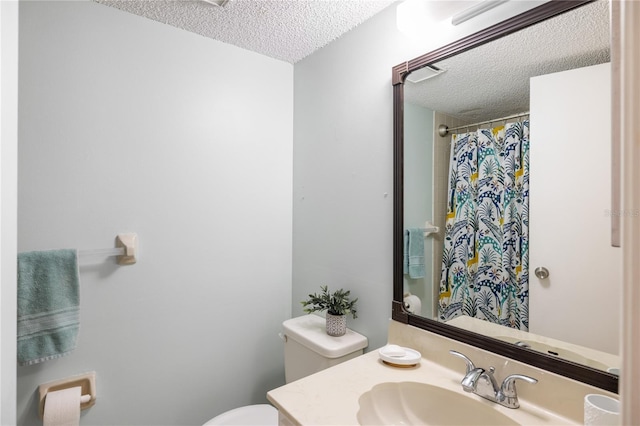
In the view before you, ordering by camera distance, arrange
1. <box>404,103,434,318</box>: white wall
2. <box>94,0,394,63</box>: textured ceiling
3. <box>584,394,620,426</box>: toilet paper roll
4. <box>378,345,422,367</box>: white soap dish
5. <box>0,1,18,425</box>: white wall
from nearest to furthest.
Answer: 1. <box>584,394,620,426</box>: toilet paper roll
2. <box>0,1,18,425</box>: white wall
3. <box>378,345,422,367</box>: white soap dish
4. <box>404,103,434,318</box>: white wall
5. <box>94,0,394,63</box>: textured ceiling

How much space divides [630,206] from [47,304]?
5.21 ft

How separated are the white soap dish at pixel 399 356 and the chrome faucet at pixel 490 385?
0.16 m

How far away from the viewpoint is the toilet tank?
4.30 ft

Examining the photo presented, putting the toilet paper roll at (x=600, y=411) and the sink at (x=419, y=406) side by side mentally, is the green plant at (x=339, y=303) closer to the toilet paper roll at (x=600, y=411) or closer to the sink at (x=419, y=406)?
the sink at (x=419, y=406)

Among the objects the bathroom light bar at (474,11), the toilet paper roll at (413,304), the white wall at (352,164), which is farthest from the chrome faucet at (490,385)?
the bathroom light bar at (474,11)

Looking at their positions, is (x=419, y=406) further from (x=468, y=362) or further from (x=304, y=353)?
(x=304, y=353)

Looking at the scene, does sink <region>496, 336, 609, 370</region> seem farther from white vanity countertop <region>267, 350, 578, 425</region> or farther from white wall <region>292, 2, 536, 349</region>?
white wall <region>292, 2, 536, 349</region>

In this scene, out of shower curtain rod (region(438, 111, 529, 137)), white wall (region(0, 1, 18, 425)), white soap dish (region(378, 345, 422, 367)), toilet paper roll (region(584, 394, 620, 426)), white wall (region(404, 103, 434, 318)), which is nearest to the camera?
toilet paper roll (region(584, 394, 620, 426))

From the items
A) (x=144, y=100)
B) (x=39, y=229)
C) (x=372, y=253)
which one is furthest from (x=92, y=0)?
(x=372, y=253)

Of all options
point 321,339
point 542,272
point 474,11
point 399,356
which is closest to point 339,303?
point 321,339

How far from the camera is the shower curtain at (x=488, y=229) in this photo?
94cm

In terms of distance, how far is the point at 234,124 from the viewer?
1620mm

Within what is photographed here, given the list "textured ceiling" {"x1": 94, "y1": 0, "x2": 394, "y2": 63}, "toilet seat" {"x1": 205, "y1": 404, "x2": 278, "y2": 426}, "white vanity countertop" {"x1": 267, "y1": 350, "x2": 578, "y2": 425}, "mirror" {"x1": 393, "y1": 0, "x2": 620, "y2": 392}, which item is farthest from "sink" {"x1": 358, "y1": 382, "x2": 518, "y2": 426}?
"textured ceiling" {"x1": 94, "y1": 0, "x2": 394, "y2": 63}

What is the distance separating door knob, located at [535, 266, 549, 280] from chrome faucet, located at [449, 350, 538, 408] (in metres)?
0.26
